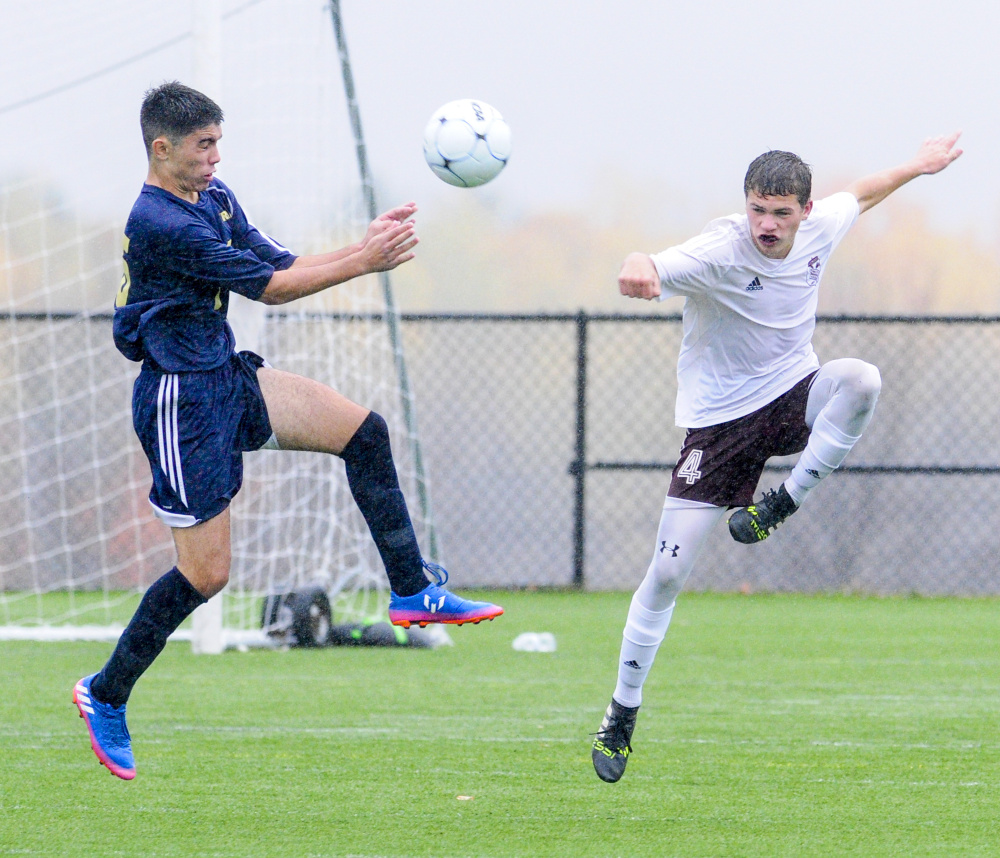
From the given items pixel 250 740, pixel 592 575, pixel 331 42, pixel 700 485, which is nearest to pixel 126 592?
pixel 592 575

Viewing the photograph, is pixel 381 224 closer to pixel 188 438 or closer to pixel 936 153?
pixel 188 438

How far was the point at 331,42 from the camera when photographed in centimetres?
810

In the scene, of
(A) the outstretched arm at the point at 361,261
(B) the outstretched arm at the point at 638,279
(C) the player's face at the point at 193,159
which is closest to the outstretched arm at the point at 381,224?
(A) the outstretched arm at the point at 361,261

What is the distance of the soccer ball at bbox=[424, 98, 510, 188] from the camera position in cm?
481

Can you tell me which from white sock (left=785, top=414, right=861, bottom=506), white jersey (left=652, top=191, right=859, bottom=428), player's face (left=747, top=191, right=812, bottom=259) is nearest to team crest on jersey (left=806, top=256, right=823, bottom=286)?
white jersey (left=652, top=191, right=859, bottom=428)

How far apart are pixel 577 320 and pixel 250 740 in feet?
20.6

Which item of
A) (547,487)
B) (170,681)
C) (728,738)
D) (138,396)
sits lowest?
(547,487)

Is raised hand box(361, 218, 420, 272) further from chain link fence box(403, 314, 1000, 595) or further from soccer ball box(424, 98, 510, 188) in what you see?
chain link fence box(403, 314, 1000, 595)

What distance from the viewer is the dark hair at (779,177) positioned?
4.63m

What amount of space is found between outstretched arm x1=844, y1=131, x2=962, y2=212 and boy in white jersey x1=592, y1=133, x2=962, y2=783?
3 cm

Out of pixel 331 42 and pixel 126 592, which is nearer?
pixel 331 42

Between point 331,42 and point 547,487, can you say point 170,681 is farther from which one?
point 547,487

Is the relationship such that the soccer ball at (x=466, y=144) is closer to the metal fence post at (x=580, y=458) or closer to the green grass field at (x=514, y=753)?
the green grass field at (x=514, y=753)

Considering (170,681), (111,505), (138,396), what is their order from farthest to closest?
(111,505) → (170,681) → (138,396)
